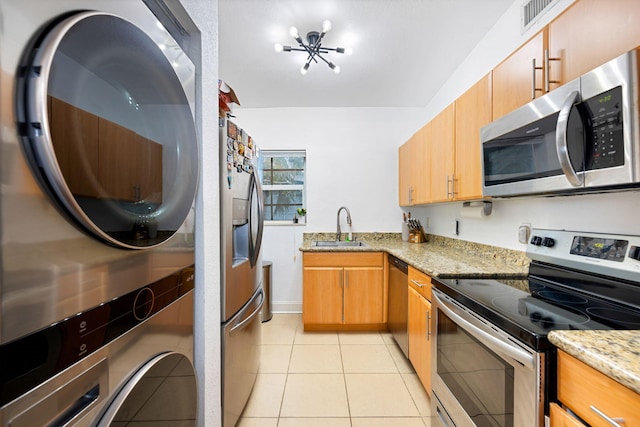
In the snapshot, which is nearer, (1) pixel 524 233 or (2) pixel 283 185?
(1) pixel 524 233

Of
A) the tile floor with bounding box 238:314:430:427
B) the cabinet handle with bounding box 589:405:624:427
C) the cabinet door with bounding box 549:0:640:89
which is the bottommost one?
the tile floor with bounding box 238:314:430:427

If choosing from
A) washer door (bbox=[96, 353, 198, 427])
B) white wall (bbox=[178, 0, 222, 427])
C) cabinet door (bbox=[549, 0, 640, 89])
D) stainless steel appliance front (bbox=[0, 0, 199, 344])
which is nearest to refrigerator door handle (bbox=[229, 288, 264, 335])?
white wall (bbox=[178, 0, 222, 427])

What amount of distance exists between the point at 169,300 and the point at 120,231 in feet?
1.07

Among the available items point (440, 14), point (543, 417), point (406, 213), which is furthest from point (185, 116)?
point (406, 213)

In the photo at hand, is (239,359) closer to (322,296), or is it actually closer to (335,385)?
(335,385)

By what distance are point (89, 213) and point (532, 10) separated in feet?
7.74

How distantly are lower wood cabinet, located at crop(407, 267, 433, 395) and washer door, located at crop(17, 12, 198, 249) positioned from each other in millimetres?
1500

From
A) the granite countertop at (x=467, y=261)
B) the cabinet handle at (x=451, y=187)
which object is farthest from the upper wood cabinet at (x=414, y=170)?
the granite countertop at (x=467, y=261)

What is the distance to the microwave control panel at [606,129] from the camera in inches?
33.9

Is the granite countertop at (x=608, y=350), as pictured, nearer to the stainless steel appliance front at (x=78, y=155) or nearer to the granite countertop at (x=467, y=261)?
the granite countertop at (x=467, y=261)

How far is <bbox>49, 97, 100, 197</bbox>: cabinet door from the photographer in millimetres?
478

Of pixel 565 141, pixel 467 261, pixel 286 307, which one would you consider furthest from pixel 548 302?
pixel 286 307

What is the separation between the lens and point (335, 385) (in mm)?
1962

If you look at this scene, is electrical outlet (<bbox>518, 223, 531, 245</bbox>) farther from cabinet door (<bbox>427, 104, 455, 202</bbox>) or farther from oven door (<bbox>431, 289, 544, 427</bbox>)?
oven door (<bbox>431, 289, 544, 427</bbox>)
